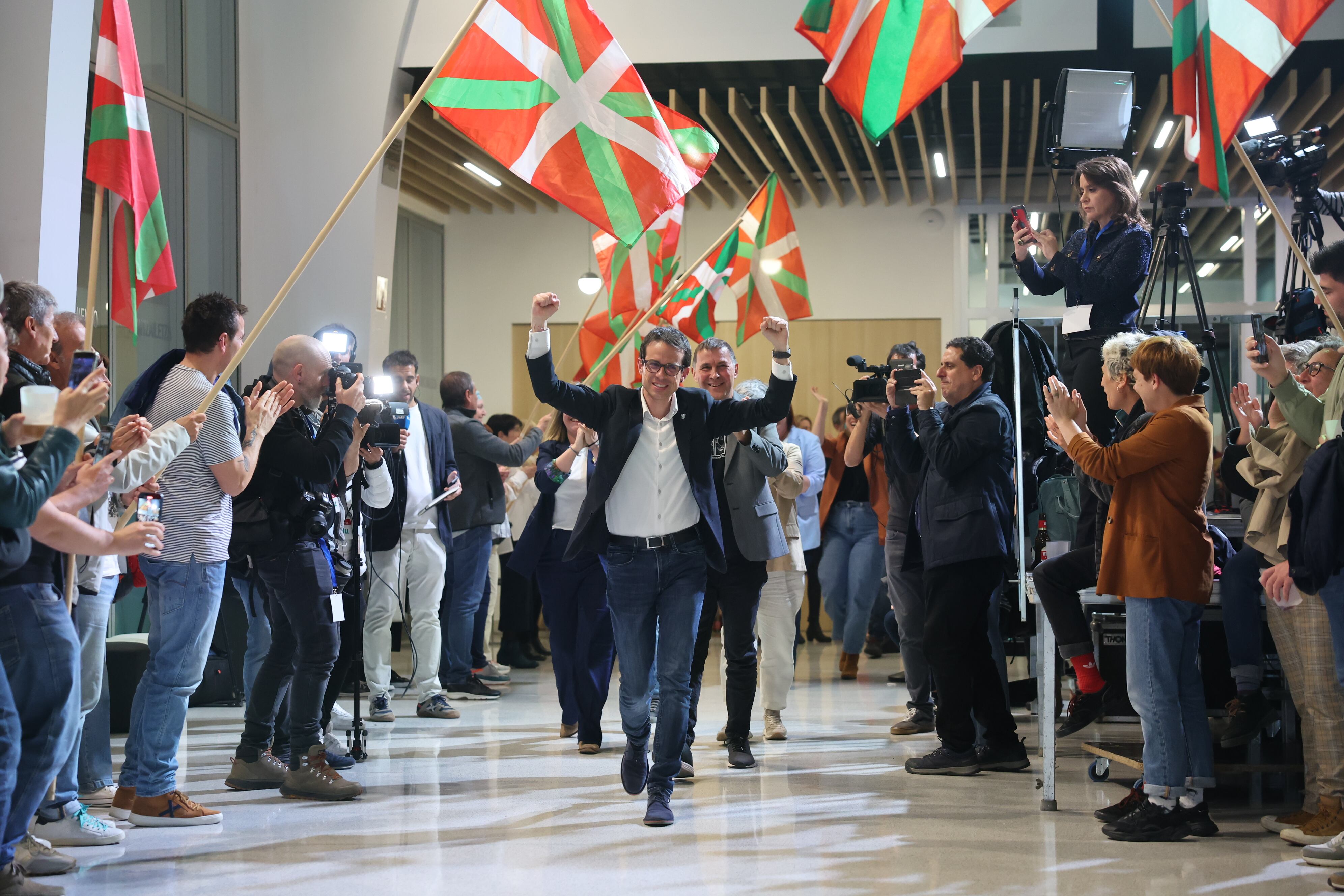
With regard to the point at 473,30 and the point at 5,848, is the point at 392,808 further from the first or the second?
the point at 473,30

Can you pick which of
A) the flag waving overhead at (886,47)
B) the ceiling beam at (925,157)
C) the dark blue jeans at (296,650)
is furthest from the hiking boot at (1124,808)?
the ceiling beam at (925,157)

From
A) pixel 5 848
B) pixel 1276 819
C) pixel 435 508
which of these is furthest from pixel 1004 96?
pixel 5 848

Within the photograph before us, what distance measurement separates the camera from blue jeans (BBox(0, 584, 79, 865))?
115 inches

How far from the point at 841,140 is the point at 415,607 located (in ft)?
18.4

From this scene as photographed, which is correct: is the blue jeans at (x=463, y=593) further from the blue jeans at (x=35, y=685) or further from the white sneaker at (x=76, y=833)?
the blue jeans at (x=35, y=685)

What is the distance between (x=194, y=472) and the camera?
387 centimetres

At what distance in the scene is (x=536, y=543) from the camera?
18.2 ft

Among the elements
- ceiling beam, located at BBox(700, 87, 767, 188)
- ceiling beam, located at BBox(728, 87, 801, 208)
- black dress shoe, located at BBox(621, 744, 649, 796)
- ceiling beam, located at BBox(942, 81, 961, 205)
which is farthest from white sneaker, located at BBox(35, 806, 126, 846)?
ceiling beam, located at BBox(700, 87, 767, 188)

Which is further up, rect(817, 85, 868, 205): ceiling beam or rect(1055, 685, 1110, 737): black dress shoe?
rect(817, 85, 868, 205): ceiling beam

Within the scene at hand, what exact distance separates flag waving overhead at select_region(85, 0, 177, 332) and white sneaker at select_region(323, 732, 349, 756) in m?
1.81

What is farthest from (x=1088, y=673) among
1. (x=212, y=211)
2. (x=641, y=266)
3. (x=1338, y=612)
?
(x=212, y=211)

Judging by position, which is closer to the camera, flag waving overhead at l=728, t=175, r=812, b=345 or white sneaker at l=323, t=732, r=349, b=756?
white sneaker at l=323, t=732, r=349, b=756

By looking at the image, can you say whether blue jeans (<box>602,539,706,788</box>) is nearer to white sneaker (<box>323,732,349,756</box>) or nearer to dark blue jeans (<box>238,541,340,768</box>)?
dark blue jeans (<box>238,541,340,768</box>)

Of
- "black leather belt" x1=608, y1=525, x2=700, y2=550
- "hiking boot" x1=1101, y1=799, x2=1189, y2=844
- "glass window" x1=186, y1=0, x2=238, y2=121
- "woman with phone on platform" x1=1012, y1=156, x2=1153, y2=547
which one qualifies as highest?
"glass window" x1=186, y1=0, x2=238, y2=121
